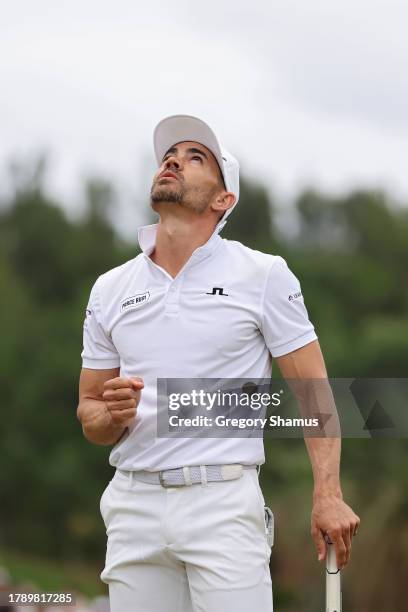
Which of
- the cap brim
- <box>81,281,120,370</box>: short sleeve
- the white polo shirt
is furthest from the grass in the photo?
the white polo shirt

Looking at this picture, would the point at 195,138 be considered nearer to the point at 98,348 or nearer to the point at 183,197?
the point at 183,197

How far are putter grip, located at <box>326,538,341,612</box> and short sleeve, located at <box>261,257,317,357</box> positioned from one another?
70 centimetres

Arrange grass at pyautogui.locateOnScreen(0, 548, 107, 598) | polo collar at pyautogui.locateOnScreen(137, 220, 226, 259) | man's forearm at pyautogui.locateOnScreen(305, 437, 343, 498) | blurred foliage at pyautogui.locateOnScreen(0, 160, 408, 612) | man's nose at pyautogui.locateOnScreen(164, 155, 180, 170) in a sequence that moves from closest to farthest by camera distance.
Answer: man's forearm at pyautogui.locateOnScreen(305, 437, 343, 498)
polo collar at pyautogui.locateOnScreen(137, 220, 226, 259)
man's nose at pyautogui.locateOnScreen(164, 155, 180, 170)
blurred foliage at pyautogui.locateOnScreen(0, 160, 408, 612)
grass at pyautogui.locateOnScreen(0, 548, 107, 598)

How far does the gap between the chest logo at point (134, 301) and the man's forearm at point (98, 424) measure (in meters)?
0.36

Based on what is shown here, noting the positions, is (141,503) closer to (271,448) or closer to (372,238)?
(271,448)

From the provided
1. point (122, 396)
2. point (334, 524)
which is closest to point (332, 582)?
point (334, 524)

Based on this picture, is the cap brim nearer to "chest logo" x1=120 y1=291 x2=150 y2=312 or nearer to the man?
the man

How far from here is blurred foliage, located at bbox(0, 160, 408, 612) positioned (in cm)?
2384

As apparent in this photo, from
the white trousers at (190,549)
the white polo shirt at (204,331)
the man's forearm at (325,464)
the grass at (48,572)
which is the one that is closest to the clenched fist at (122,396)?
the white polo shirt at (204,331)

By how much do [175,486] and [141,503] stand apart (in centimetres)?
14

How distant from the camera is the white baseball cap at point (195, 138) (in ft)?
15.5

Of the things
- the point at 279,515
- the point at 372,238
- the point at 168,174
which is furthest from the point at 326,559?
the point at 372,238

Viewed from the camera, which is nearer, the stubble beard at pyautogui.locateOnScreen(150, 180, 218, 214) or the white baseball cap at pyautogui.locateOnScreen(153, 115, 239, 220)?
the stubble beard at pyautogui.locateOnScreen(150, 180, 218, 214)

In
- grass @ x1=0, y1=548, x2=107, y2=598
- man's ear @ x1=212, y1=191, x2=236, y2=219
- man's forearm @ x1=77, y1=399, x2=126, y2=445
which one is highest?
grass @ x1=0, y1=548, x2=107, y2=598
